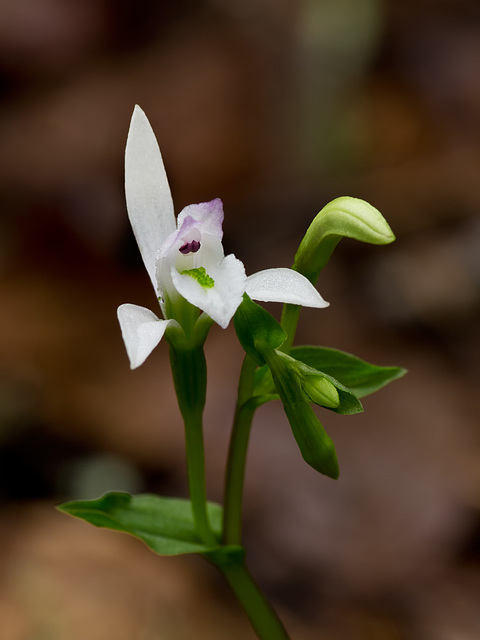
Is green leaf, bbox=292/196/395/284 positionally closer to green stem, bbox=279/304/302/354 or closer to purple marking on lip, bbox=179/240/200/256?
green stem, bbox=279/304/302/354

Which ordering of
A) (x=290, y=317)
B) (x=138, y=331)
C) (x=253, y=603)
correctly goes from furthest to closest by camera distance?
(x=253, y=603) < (x=290, y=317) < (x=138, y=331)

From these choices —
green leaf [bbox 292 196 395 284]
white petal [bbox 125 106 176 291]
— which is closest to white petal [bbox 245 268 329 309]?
green leaf [bbox 292 196 395 284]

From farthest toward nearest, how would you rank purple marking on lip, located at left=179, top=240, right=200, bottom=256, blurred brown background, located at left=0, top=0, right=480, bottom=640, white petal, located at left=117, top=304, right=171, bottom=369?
blurred brown background, located at left=0, top=0, right=480, bottom=640 < purple marking on lip, located at left=179, top=240, right=200, bottom=256 < white petal, located at left=117, top=304, right=171, bottom=369

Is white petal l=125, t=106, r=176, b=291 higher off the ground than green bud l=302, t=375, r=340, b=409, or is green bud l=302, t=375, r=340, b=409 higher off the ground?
white petal l=125, t=106, r=176, b=291

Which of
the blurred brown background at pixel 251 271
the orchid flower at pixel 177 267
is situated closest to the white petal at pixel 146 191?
the orchid flower at pixel 177 267

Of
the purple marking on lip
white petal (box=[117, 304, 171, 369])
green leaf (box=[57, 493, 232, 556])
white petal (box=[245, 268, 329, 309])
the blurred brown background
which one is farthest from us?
the blurred brown background

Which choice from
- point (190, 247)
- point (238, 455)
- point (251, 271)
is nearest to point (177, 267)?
point (190, 247)

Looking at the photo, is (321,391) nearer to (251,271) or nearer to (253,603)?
(253,603)
